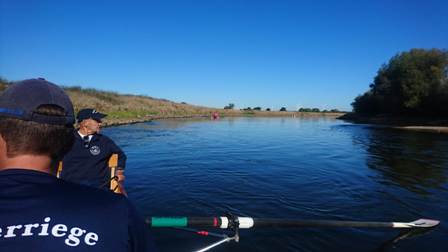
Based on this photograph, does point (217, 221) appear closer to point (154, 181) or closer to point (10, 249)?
point (10, 249)

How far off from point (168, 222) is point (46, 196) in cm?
353

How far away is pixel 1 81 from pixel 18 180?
53.5 metres

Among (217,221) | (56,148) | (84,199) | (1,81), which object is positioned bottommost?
(217,221)

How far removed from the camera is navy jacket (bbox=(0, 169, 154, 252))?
1530mm

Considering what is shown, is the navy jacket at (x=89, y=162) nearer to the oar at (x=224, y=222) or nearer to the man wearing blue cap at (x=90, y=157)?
the man wearing blue cap at (x=90, y=157)

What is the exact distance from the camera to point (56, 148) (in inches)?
71.3

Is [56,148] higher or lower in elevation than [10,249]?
higher

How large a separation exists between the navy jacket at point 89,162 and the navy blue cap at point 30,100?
4.09m

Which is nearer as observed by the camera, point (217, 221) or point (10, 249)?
point (10, 249)

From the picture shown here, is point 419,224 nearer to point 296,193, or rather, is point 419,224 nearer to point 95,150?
point 296,193

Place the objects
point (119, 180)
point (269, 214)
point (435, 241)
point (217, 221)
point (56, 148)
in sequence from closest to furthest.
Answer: point (56, 148)
point (217, 221)
point (119, 180)
point (435, 241)
point (269, 214)

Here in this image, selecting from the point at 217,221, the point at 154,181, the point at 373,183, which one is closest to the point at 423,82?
the point at 373,183

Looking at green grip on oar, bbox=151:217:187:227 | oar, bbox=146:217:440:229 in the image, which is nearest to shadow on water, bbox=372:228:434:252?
oar, bbox=146:217:440:229

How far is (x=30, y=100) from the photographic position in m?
1.72
